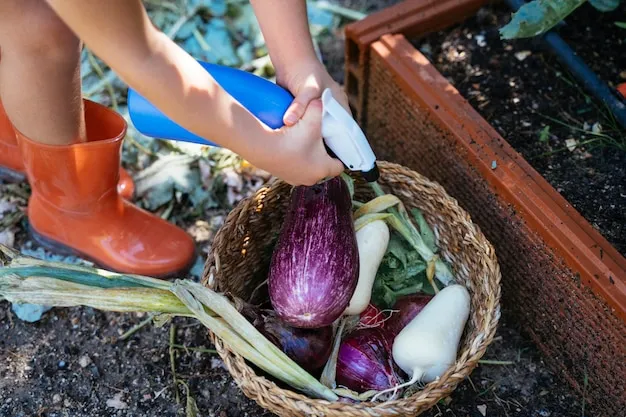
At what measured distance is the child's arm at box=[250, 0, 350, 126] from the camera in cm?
147

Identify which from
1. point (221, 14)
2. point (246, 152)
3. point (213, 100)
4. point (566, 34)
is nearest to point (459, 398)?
point (246, 152)

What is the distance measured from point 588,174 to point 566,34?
49 cm

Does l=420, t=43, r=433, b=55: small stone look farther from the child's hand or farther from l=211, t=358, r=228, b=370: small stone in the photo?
l=211, t=358, r=228, b=370: small stone

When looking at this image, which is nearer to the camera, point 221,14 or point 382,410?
point 382,410

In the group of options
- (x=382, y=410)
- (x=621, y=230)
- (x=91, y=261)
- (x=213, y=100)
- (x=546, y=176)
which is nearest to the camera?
(x=213, y=100)

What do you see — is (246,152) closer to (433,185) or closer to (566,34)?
(433,185)

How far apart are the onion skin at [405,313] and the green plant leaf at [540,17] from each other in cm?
64

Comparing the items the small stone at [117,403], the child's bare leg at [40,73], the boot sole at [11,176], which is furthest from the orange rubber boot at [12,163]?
the small stone at [117,403]

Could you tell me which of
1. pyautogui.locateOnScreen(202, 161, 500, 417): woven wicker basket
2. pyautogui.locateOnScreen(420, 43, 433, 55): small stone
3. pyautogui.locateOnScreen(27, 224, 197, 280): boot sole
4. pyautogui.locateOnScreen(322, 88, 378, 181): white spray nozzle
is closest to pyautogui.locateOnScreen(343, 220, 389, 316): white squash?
pyautogui.locateOnScreen(202, 161, 500, 417): woven wicker basket

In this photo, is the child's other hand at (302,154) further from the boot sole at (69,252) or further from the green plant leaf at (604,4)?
the green plant leaf at (604,4)

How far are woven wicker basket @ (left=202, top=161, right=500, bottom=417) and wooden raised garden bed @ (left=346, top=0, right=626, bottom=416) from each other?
0.48ft

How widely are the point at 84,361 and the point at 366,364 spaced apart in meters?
0.73

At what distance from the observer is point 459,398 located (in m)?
1.69

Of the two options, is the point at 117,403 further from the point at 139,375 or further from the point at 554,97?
the point at 554,97
